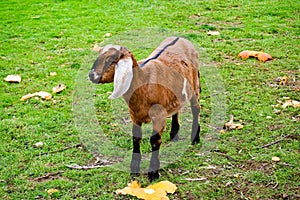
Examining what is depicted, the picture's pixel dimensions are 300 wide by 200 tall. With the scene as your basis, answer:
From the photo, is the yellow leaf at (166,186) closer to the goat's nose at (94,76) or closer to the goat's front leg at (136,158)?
the goat's front leg at (136,158)

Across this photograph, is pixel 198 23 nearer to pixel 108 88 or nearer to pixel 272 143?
pixel 108 88

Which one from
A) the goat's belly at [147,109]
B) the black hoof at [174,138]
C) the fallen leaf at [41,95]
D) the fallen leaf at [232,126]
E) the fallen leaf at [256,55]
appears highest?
the goat's belly at [147,109]

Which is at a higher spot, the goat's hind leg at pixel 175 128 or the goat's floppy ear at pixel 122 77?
the goat's floppy ear at pixel 122 77

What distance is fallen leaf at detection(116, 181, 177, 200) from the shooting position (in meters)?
4.29

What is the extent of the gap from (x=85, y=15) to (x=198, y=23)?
3057 millimetres

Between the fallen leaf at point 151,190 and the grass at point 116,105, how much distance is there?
0.36 ft

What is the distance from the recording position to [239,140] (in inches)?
215

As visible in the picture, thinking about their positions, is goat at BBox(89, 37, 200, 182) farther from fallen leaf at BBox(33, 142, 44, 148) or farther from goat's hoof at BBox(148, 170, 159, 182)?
fallen leaf at BBox(33, 142, 44, 148)

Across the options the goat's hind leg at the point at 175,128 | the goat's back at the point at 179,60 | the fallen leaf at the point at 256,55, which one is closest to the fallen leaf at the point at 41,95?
the goat's hind leg at the point at 175,128

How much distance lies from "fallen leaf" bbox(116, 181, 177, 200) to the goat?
23 cm

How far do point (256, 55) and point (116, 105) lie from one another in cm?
316

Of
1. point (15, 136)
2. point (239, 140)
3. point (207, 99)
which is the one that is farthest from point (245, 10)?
point (15, 136)

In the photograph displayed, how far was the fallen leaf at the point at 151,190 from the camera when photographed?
169 inches

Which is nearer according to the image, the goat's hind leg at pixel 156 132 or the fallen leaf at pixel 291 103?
the goat's hind leg at pixel 156 132
